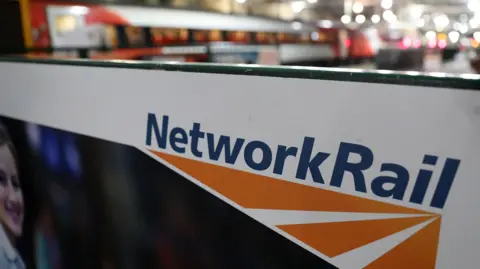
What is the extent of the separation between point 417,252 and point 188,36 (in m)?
8.22

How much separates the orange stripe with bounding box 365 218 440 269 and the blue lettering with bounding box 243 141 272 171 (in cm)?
34

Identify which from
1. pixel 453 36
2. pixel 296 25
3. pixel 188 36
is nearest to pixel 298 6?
pixel 453 36

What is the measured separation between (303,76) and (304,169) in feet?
0.70

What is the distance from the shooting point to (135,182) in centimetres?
145

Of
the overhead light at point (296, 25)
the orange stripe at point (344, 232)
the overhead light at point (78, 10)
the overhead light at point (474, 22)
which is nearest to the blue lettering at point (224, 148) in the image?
the orange stripe at point (344, 232)

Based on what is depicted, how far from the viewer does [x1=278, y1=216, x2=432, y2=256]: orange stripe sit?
954mm

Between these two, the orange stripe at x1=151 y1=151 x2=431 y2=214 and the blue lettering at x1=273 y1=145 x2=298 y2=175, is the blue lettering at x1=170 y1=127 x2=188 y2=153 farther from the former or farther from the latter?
the blue lettering at x1=273 y1=145 x2=298 y2=175

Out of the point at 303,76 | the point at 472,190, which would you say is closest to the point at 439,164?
the point at 472,190

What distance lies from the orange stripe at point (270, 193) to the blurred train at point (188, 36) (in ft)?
7.45

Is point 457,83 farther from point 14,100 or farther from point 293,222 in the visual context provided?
point 14,100

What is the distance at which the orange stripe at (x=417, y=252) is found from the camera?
2.97ft

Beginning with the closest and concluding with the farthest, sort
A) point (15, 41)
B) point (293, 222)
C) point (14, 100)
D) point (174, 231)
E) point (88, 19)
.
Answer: point (293, 222), point (174, 231), point (14, 100), point (15, 41), point (88, 19)

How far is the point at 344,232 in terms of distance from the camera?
103cm

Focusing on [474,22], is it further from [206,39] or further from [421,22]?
[206,39]
